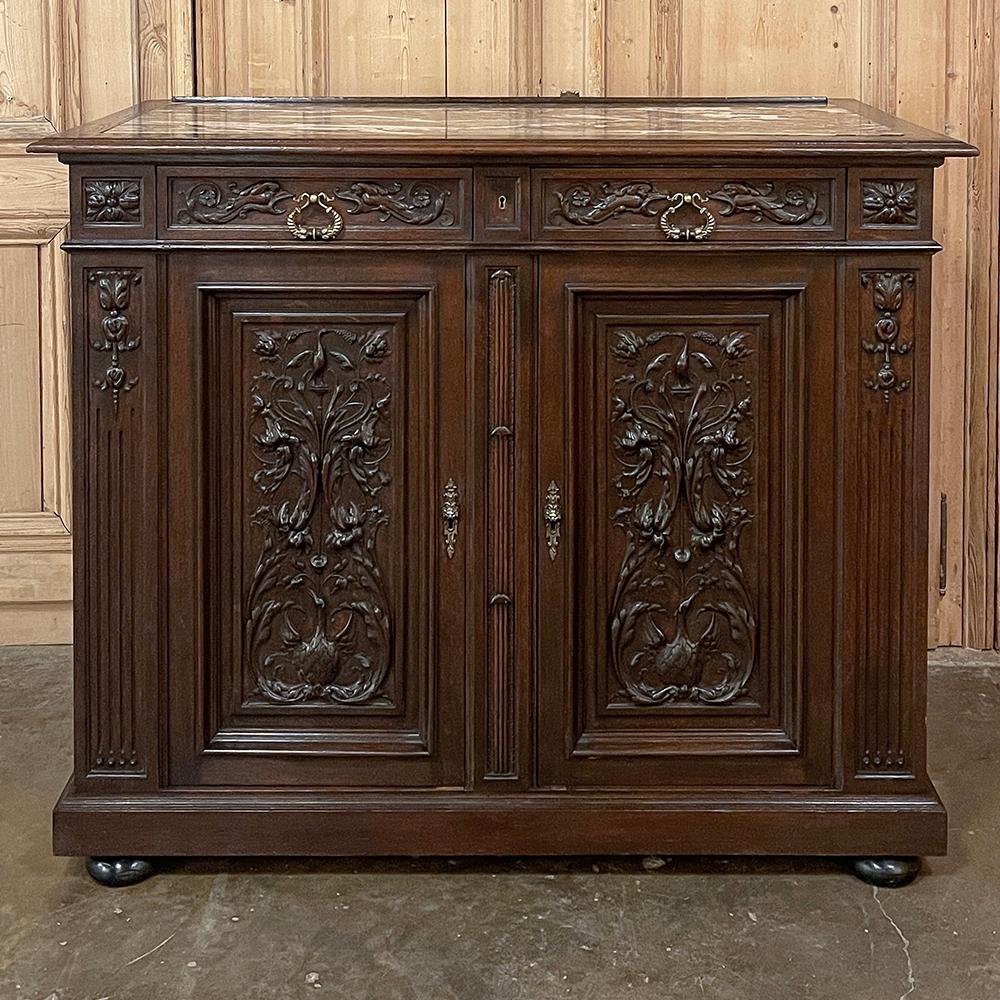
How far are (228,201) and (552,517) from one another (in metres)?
0.66

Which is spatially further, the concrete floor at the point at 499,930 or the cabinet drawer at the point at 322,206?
the cabinet drawer at the point at 322,206

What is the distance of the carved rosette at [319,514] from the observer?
6.29 feet

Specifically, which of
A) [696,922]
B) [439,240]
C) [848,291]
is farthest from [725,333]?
[696,922]

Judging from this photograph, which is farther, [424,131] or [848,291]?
[424,131]

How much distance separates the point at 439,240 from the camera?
6.14 feet

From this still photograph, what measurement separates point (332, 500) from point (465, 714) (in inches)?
15.1

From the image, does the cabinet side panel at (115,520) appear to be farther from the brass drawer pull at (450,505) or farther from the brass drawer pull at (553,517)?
the brass drawer pull at (553,517)

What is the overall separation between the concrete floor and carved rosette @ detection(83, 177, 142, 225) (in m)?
0.99

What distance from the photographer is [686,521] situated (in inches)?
76.5

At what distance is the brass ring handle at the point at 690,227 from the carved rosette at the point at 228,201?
21.8 inches

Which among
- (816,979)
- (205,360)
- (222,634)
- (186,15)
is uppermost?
(186,15)

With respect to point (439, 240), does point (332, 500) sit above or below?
below

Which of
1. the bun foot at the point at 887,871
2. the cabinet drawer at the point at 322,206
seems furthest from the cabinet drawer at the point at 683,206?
the bun foot at the point at 887,871

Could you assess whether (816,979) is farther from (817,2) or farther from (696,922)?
(817,2)
